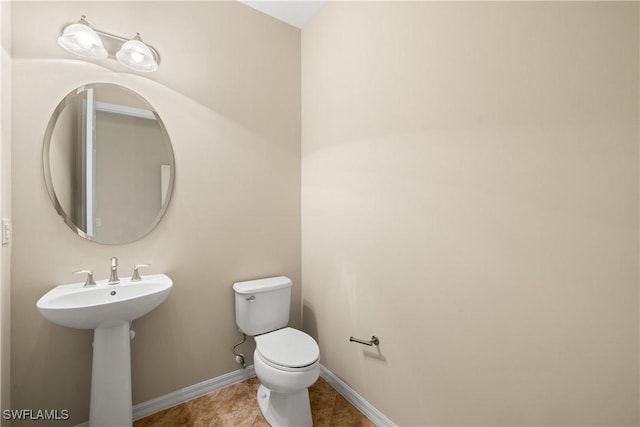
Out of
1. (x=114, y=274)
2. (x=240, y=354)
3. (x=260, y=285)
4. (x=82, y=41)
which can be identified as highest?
(x=82, y=41)

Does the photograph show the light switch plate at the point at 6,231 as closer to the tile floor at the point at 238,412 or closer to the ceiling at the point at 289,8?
the tile floor at the point at 238,412

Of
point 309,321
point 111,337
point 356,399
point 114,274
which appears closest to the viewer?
point 111,337

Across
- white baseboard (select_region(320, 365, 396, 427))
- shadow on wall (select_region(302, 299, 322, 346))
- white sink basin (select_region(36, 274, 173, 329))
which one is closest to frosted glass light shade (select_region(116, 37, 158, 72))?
white sink basin (select_region(36, 274, 173, 329))

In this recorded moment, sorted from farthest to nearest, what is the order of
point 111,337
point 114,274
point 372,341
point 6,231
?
point 372,341, point 114,274, point 111,337, point 6,231

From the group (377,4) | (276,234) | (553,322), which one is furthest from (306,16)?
(553,322)

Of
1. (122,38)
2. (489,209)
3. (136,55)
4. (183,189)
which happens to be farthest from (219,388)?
(122,38)

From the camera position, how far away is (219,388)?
1.91 meters

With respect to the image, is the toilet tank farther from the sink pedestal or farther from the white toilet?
the sink pedestal

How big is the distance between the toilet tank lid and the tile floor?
691mm

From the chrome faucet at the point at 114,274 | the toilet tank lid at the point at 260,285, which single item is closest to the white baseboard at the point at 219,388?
the toilet tank lid at the point at 260,285

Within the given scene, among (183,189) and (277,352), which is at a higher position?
(183,189)

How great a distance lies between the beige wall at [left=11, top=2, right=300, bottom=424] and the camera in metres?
1.38

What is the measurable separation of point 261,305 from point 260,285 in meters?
0.13

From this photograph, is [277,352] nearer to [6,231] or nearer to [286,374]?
[286,374]
